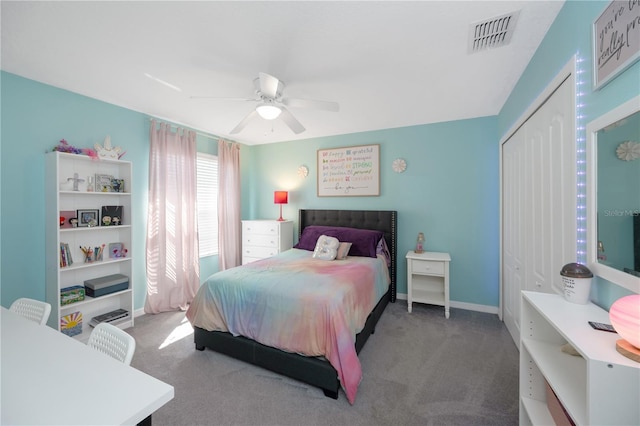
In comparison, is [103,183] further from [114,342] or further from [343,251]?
[343,251]

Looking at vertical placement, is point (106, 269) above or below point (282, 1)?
below

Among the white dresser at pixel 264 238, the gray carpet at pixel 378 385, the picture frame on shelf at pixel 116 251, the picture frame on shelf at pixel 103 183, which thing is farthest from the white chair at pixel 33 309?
the white dresser at pixel 264 238

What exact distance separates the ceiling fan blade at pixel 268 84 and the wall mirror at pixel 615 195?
5.93 feet

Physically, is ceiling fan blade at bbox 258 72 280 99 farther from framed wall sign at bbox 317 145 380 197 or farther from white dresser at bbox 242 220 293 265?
white dresser at bbox 242 220 293 265

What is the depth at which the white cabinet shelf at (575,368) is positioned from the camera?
0.77 metres

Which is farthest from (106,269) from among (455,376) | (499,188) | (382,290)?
(499,188)

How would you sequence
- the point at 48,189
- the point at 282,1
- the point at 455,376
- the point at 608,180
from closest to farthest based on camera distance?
the point at 608,180 → the point at 282,1 → the point at 455,376 → the point at 48,189

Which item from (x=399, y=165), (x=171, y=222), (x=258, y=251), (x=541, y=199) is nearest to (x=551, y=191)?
(x=541, y=199)

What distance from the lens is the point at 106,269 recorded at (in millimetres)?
2969

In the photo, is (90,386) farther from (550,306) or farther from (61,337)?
(550,306)

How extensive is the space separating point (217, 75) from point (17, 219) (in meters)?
2.22

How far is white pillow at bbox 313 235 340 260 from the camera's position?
321cm

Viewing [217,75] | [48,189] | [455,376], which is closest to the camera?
[455,376]

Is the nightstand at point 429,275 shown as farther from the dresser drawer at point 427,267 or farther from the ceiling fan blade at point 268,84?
the ceiling fan blade at point 268,84
